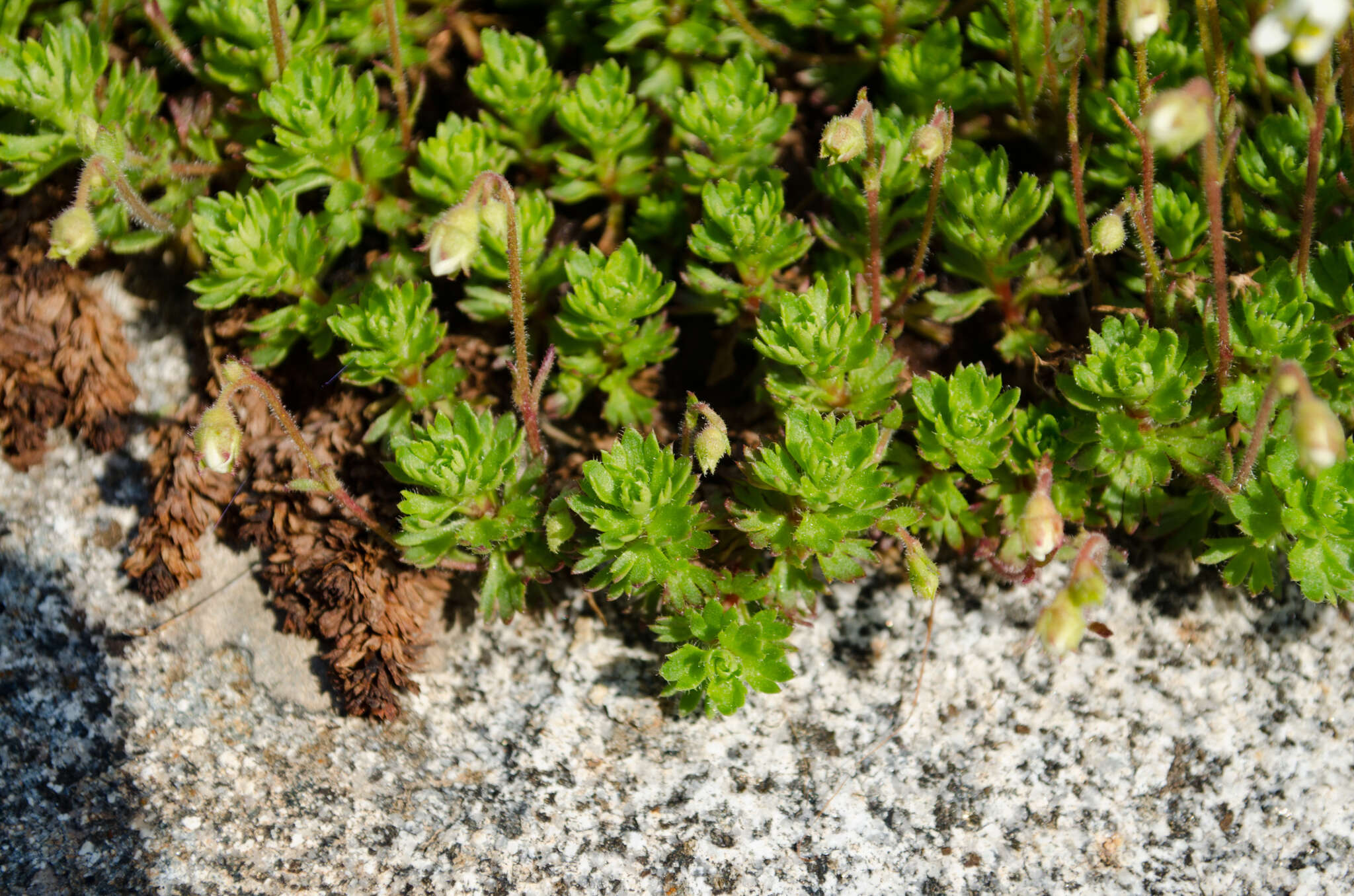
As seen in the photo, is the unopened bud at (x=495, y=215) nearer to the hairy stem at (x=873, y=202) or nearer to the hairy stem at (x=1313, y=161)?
the hairy stem at (x=873, y=202)

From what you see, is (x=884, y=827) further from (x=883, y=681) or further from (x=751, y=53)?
(x=751, y=53)

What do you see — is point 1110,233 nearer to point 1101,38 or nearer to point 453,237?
point 1101,38

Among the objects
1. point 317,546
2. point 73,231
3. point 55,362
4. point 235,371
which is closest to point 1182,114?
point 235,371

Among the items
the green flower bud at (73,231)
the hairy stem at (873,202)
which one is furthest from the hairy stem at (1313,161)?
the green flower bud at (73,231)

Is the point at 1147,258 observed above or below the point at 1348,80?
below

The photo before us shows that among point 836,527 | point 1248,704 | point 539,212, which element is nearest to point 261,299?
point 539,212
